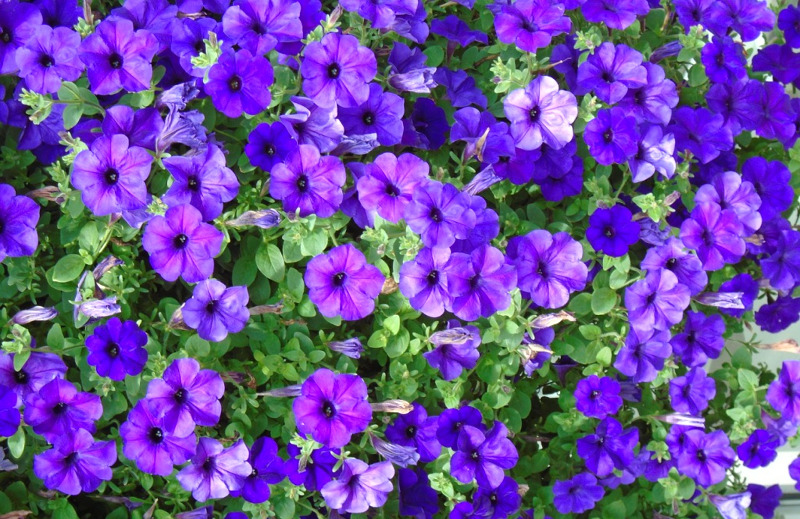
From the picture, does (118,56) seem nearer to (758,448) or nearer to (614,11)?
(614,11)

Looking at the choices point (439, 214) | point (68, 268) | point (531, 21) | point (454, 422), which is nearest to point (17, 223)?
point (68, 268)

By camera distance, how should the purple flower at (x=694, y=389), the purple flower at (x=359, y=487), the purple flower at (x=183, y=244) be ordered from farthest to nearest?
1. the purple flower at (x=694, y=389)
2. the purple flower at (x=359, y=487)
3. the purple flower at (x=183, y=244)

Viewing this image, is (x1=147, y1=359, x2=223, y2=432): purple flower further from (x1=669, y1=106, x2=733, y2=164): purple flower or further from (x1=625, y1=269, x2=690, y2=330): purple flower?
(x1=669, y1=106, x2=733, y2=164): purple flower

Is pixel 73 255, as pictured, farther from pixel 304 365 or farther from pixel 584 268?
pixel 584 268

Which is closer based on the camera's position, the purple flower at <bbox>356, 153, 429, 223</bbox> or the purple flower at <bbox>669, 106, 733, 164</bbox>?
the purple flower at <bbox>356, 153, 429, 223</bbox>

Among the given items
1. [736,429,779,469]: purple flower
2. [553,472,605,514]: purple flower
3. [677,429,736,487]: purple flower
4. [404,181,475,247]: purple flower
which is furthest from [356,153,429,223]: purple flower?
[736,429,779,469]: purple flower

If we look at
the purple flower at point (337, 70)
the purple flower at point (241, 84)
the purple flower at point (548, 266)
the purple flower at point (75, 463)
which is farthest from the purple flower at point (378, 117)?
the purple flower at point (75, 463)

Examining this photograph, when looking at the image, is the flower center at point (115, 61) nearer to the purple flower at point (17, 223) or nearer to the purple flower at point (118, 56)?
the purple flower at point (118, 56)
